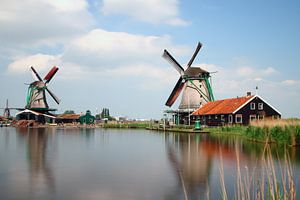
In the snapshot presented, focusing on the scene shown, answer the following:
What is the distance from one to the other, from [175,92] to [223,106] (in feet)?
29.6

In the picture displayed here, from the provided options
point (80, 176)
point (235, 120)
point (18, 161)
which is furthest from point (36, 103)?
point (80, 176)

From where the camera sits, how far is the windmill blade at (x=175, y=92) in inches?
1638

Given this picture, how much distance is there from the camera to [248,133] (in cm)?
2161

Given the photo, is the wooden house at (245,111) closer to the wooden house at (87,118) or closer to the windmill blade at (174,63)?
the windmill blade at (174,63)

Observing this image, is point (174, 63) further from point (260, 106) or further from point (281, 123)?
point (281, 123)

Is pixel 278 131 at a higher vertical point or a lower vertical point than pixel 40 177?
higher

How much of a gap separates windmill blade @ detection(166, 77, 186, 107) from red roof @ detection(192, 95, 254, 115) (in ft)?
14.4

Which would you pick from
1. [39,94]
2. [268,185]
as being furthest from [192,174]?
[39,94]

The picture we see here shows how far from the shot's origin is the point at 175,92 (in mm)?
42188

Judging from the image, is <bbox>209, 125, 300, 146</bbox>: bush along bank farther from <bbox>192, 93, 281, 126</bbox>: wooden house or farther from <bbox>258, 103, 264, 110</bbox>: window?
<bbox>258, 103, 264, 110</bbox>: window

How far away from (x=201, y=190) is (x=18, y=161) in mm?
7533

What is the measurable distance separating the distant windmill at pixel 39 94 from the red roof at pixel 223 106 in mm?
25493

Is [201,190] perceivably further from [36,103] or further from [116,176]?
[36,103]

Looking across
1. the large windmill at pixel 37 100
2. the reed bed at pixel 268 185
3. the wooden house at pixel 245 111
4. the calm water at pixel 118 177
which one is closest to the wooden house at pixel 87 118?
the large windmill at pixel 37 100
